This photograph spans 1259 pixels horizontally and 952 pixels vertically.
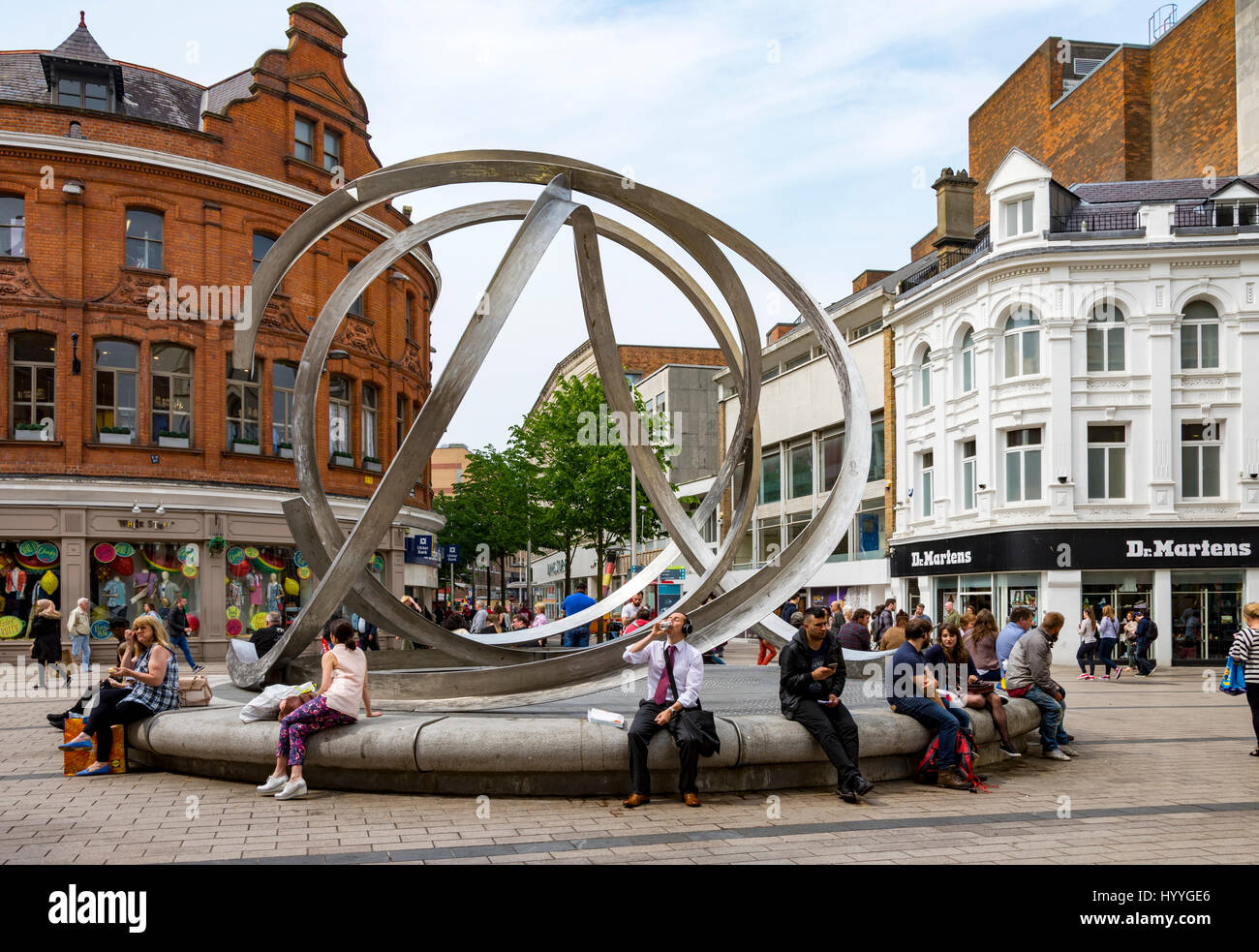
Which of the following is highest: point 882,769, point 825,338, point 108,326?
point 108,326

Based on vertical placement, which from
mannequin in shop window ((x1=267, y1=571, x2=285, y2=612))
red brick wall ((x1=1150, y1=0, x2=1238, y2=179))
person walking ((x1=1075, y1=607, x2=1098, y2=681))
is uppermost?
red brick wall ((x1=1150, y1=0, x2=1238, y2=179))

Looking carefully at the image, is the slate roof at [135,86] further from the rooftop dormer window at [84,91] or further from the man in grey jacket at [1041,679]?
the man in grey jacket at [1041,679]

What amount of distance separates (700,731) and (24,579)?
24.1m

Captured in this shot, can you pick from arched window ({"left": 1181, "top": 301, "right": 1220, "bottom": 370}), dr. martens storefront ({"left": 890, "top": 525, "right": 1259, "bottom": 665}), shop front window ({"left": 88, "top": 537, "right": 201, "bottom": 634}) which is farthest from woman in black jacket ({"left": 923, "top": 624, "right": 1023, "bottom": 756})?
arched window ({"left": 1181, "top": 301, "right": 1220, "bottom": 370})

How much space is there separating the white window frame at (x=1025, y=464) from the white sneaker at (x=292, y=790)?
29040 millimetres

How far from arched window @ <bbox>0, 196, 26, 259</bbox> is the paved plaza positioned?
21377 mm

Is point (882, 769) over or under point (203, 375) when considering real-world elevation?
under

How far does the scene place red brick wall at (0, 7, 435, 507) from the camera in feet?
92.7

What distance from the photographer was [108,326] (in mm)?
28922

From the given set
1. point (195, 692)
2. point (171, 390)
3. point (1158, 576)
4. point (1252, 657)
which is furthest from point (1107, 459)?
point (195, 692)

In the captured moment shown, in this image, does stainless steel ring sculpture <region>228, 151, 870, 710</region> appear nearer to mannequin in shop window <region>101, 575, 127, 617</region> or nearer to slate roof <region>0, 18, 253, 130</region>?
mannequin in shop window <region>101, 575, 127, 617</region>
